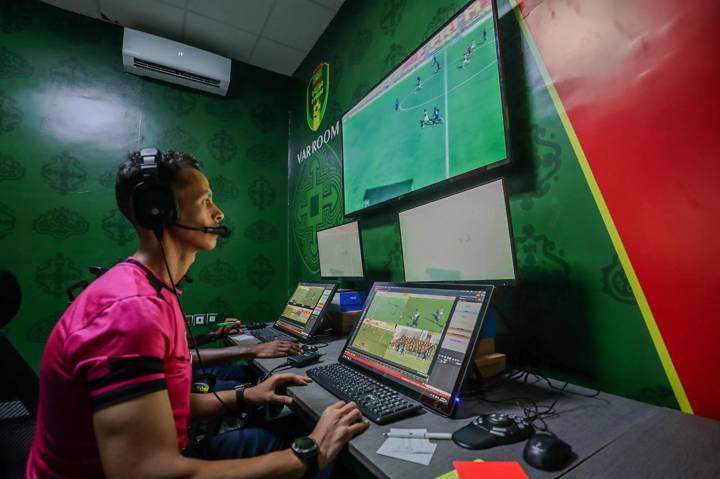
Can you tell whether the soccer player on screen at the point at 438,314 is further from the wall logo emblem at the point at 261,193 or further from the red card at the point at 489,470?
the wall logo emblem at the point at 261,193

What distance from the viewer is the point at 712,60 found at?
792mm

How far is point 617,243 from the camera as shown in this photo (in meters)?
0.94

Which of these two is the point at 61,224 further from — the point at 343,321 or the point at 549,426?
the point at 549,426

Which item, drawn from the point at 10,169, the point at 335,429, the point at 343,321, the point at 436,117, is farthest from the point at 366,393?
the point at 10,169

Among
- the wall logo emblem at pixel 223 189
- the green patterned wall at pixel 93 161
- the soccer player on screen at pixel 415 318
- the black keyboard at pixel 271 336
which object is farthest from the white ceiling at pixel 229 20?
the soccer player on screen at pixel 415 318

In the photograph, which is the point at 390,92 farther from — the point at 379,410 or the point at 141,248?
the point at 379,410

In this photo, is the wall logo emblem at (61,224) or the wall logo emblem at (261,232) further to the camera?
the wall logo emblem at (261,232)

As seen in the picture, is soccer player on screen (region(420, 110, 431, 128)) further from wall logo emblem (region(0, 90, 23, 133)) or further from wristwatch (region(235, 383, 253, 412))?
wall logo emblem (region(0, 90, 23, 133))

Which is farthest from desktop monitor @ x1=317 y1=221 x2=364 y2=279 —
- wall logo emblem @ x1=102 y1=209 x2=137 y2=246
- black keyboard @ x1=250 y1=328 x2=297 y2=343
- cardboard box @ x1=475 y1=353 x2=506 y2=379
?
wall logo emblem @ x1=102 y1=209 x2=137 y2=246

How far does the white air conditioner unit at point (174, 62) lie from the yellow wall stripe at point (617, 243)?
9.01 ft

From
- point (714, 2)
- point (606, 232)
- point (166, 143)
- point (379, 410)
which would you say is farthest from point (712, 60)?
point (166, 143)

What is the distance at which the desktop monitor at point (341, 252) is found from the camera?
183 centimetres

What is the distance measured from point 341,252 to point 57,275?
7.48 feet

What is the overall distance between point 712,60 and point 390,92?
52.5 inches
